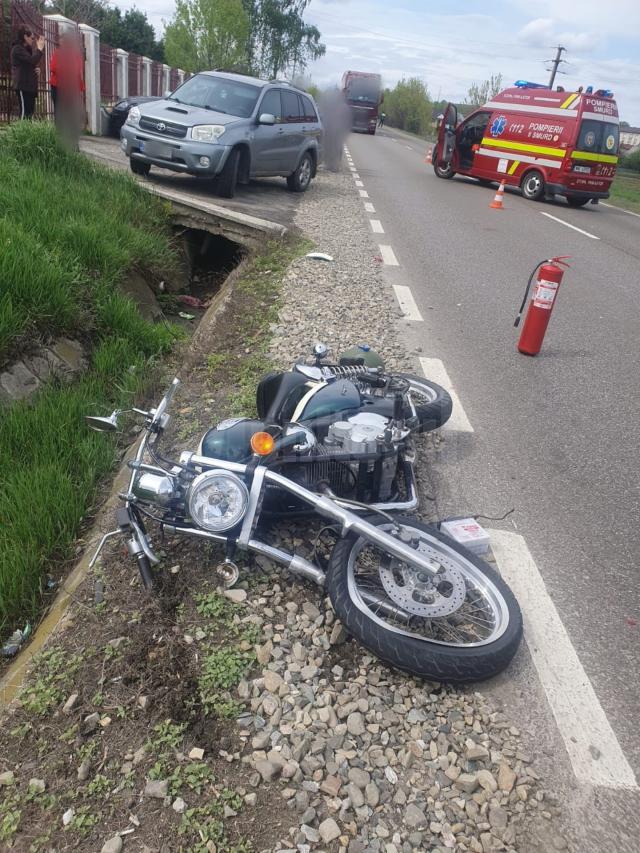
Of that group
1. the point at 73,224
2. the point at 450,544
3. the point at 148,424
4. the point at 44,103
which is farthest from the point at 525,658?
A: the point at 44,103

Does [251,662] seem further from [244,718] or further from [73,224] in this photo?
[73,224]

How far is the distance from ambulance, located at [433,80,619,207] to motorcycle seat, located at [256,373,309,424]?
15.4 meters

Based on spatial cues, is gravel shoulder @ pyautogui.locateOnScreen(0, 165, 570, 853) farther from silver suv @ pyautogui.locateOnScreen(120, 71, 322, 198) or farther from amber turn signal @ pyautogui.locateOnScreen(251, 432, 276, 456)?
silver suv @ pyautogui.locateOnScreen(120, 71, 322, 198)

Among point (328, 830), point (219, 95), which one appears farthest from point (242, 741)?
point (219, 95)

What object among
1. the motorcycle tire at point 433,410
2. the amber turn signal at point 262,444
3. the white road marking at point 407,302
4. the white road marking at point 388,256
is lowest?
the white road marking at point 407,302

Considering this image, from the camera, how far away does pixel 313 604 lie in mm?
3139

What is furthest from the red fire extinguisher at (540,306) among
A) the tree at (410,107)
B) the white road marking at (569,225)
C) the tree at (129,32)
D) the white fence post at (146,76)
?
the tree at (410,107)

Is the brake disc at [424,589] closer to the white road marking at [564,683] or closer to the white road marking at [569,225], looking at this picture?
the white road marking at [564,683]

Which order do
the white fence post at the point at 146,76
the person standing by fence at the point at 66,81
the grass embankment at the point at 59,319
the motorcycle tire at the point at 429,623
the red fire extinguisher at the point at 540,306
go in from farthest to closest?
the white fence post at the point at 146,76
the person standing by fence at the point at 66,81
the red fire extinguisher at the point at 540,306
the grass embankment at the point at 59,319
the motorcycle tire at the point at 429,623

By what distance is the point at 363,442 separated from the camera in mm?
3281

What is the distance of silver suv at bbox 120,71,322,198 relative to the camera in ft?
34.9

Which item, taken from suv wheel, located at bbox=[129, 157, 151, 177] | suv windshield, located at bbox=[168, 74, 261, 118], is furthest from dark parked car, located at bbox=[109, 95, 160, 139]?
suv wheel, located at bbox=[129, 157, 151, 177]

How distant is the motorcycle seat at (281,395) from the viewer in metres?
3.48

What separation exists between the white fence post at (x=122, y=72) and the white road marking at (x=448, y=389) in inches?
759
